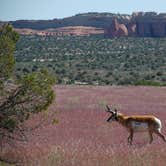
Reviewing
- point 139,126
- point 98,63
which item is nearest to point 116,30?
point 98,63

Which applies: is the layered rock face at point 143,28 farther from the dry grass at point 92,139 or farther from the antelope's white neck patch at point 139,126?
the antelope's white neck patch at point 139,126

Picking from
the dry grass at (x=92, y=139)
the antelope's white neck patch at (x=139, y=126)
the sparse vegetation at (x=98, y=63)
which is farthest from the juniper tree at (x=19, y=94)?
the sparse vegetation at (x=98, y=63)

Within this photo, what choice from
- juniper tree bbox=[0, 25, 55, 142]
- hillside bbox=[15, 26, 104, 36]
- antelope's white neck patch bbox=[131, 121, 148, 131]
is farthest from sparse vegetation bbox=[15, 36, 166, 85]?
juniper tree bbox=[0, 25, 55, 142]

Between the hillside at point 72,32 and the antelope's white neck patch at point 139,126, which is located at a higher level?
the antelope's white neck patch at point 139,126

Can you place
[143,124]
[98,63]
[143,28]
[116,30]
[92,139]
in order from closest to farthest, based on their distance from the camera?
[92,139]
[143,124]
[98,63]
[116,30]
[143,28]

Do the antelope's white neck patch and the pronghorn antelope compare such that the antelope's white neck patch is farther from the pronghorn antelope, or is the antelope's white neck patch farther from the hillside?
the hillside

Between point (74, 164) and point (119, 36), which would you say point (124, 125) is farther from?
point (119, 36)

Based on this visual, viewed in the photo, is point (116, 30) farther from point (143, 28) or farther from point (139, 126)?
point (139, 126)

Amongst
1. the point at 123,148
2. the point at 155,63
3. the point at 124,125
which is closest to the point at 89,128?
the point at 124,125

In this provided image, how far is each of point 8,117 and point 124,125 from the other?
5.20 meters

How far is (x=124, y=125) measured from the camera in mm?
16797

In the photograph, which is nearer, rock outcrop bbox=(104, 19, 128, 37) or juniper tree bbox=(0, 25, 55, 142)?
juniper tree bbox=(0, 25, 55, 142)

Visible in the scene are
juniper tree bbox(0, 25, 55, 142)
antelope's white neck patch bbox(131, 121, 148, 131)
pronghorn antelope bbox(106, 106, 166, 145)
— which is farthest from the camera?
antelope's white neck patch bbox(131, 121, 148, 131)

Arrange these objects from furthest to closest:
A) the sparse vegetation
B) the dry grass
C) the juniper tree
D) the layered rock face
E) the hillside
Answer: the hillside, the layered rock face, the sparse vegetation, the juniper tree, the dry grass
